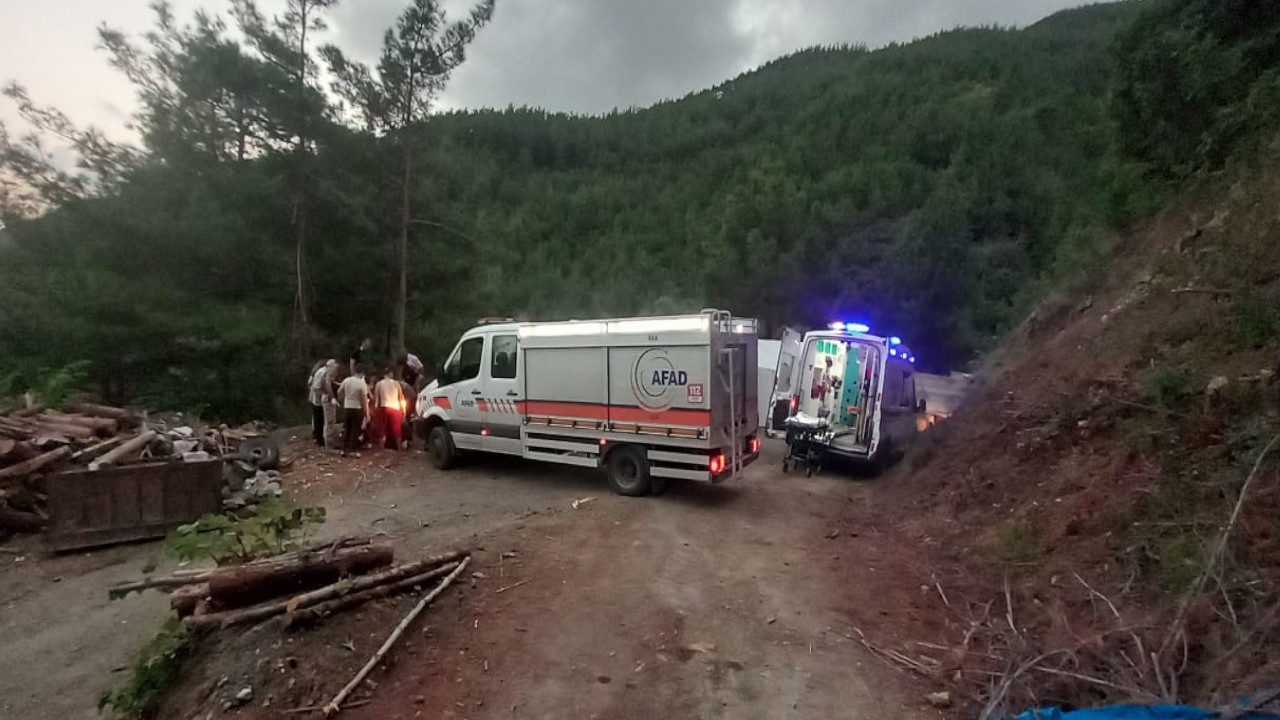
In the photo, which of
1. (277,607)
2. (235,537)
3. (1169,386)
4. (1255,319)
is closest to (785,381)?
(1169,386)

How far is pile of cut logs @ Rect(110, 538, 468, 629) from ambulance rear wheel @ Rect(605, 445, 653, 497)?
4593mm

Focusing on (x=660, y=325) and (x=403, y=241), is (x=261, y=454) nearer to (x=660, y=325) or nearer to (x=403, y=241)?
(x=660, y=325)

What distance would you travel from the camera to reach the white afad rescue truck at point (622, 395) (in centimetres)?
1002

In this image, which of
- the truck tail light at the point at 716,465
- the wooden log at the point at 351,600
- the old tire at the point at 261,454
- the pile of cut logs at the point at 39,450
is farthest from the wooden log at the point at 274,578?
the old tire at the point at 261,454

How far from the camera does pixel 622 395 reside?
34.6 ft

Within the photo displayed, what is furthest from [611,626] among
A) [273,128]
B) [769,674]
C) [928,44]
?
[928,44]

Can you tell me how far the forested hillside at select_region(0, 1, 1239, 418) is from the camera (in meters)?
17.3

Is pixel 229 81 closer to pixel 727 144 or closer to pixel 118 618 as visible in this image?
pixel 118 618

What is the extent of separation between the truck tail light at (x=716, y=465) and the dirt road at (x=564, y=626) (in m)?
0.54

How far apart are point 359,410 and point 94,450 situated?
4002mm

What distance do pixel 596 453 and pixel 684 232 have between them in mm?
46674

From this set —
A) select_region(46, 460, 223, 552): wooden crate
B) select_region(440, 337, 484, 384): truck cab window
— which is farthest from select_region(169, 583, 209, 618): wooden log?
select_region(440, 337, 484, 384): truck cab window

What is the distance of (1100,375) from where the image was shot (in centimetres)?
876

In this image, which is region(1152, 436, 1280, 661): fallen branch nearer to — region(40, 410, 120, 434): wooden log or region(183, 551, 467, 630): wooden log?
region(183, 551, 467, 630): wooden log
